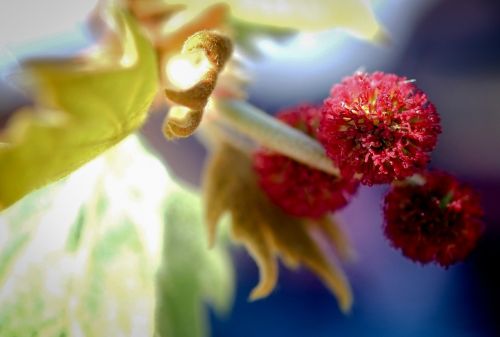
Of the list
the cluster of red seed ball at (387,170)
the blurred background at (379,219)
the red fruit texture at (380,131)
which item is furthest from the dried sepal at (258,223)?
the blurred background at (379,219)

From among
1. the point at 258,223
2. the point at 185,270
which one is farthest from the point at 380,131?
the point at 185,270

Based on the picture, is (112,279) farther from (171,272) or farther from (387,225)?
(387,225)

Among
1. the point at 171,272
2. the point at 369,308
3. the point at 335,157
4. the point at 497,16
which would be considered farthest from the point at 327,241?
the point at 497,16

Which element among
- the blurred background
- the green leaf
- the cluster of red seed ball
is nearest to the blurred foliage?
the green leaf

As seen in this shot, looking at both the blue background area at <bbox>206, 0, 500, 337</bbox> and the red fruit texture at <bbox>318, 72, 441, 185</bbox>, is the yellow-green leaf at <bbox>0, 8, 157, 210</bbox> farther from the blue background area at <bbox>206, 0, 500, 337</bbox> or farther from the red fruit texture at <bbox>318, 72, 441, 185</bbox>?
the blue background area at <bbox>206, 0, 500, 337</bbox>

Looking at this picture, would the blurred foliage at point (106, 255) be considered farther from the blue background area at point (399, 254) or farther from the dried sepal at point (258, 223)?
the blue background area at point (399, 254)

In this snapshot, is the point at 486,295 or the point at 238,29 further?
the point at 486,295

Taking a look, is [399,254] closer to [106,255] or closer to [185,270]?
[185,270]
